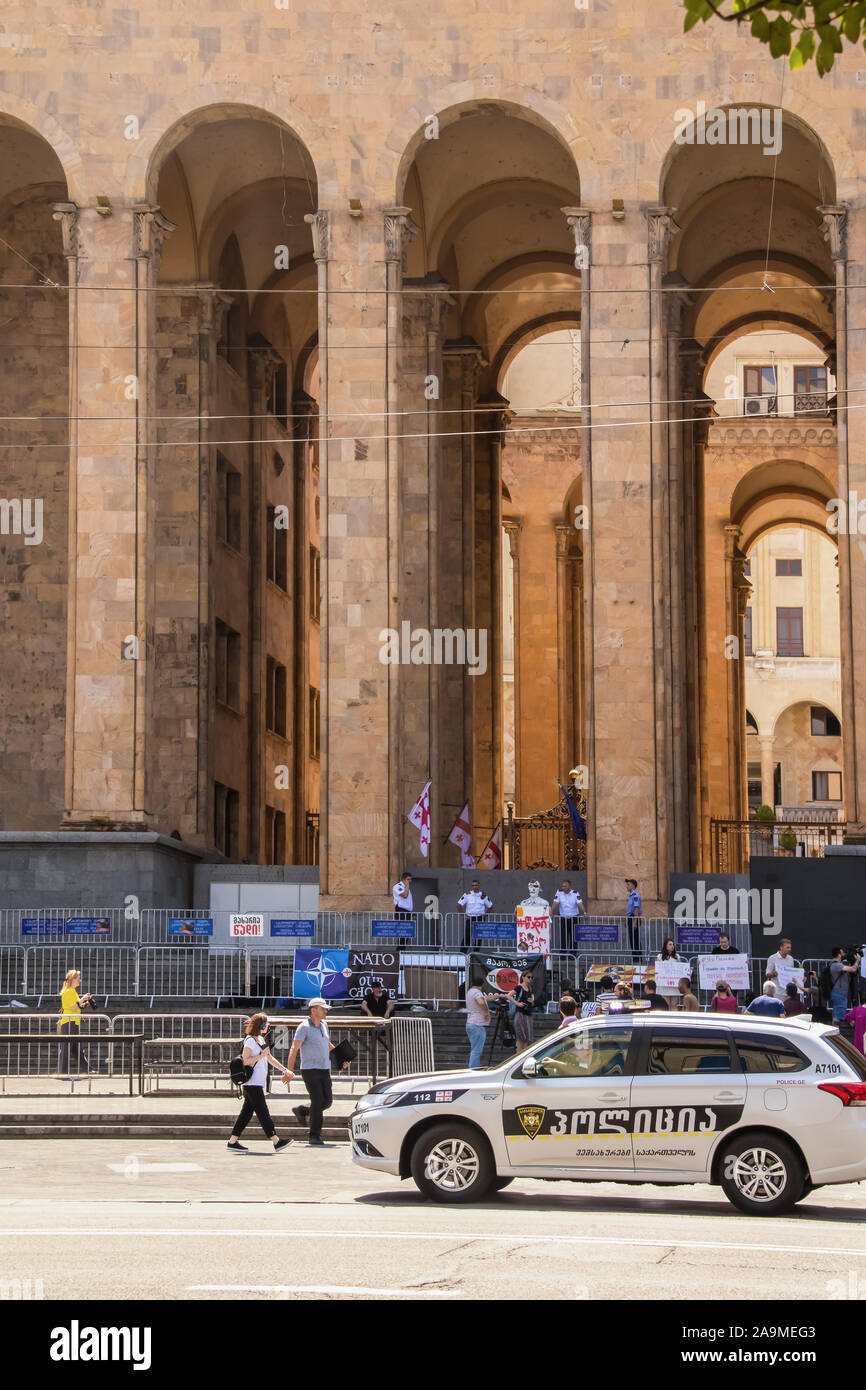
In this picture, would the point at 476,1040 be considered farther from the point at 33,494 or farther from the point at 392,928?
the point at 33,494

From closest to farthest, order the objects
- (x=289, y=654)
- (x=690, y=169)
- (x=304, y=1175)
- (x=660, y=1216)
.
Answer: (x=660, y=1216)
(x=304, y=1175)
(x=690, y=169)
(x=289, y=654)

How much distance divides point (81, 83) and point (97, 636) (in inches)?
404

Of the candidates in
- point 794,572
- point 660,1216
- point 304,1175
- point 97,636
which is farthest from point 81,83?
point 794,572

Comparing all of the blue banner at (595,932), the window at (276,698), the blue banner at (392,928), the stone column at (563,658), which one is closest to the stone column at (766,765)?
the stone column at (563,658)

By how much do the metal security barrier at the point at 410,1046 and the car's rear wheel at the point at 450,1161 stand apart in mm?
7824

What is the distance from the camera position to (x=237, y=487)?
46.9 metres

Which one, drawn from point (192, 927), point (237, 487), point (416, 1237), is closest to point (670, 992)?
point (192, 927)

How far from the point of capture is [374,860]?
3616 centimetres

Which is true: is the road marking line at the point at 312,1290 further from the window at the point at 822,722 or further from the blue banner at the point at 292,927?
the window at the point at 822,722

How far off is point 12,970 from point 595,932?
9299 mm

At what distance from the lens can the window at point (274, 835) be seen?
48.4m

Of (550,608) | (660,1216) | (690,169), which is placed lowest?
(660,1216)

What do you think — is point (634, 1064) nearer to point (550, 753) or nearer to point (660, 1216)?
point (660, 1216)

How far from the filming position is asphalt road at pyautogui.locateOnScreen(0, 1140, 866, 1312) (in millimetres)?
11258
